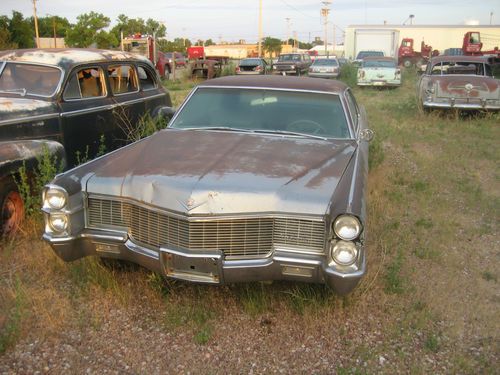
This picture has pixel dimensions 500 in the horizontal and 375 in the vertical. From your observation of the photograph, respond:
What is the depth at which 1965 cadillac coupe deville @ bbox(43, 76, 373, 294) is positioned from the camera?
316 centimetres

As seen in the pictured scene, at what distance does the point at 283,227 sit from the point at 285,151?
3.11 ft

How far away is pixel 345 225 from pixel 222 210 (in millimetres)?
747

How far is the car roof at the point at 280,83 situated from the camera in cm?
491

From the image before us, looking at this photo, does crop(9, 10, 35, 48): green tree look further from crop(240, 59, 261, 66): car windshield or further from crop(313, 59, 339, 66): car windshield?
crop(313, 59, 339, 66): car windshield

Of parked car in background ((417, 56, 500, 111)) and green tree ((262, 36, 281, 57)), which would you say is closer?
parked car in background ((417, 56, 500, 111))

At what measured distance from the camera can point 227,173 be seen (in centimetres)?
342

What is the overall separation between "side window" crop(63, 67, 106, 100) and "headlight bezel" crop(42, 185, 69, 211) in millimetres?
2503

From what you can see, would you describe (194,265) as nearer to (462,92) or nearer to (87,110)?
(87,110)

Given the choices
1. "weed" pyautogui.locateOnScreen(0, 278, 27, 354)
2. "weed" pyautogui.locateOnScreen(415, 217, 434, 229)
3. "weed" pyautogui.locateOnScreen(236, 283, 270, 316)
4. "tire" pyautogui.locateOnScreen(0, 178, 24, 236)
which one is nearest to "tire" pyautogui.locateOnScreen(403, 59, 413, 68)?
"weed" pyautogui.locateOnScreen(415, 217, 434, 229)

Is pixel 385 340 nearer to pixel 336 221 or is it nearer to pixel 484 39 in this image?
pixel 336 221

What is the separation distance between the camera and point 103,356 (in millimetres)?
3176

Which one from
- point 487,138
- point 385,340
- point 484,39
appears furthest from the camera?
point 484,39

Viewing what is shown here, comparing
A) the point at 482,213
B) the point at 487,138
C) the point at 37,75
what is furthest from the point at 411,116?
the point at 37,75

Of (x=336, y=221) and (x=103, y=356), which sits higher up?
(x=336, y=221)
